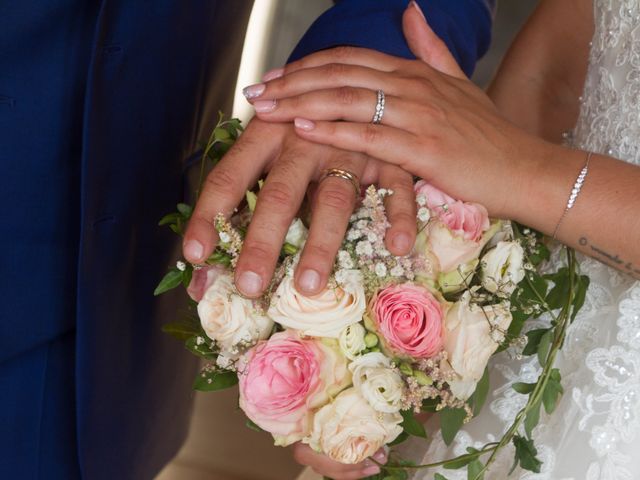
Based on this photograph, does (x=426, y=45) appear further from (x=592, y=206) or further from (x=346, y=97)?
(x=592, y=206)

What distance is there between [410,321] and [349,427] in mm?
118

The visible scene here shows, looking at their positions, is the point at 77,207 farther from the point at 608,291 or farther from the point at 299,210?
the point at 608,291

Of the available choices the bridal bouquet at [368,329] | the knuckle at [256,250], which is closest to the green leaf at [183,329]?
the bridal bouquet at [368,329]

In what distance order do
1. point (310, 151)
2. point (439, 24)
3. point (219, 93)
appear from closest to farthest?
point (310, 151) < point (439, 24) < point (219, 93)

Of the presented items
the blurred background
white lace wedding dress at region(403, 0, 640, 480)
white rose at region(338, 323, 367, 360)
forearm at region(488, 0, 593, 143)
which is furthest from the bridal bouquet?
the blurred background

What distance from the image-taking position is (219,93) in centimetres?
124

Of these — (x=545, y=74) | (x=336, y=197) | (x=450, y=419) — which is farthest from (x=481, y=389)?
(x=545, y=74)

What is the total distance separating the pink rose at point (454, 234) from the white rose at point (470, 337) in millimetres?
44

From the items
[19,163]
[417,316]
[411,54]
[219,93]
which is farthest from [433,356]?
[219,93]

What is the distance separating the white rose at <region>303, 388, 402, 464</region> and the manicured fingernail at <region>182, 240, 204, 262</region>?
0.19 meters

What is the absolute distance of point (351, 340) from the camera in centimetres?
74

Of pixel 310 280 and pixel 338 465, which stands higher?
pixel 310 280

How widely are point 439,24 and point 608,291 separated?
1.42ft

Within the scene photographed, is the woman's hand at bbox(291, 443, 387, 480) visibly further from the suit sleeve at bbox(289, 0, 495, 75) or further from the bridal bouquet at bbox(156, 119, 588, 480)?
the suit sleeve at bbox(289, 0, 495, 75)
